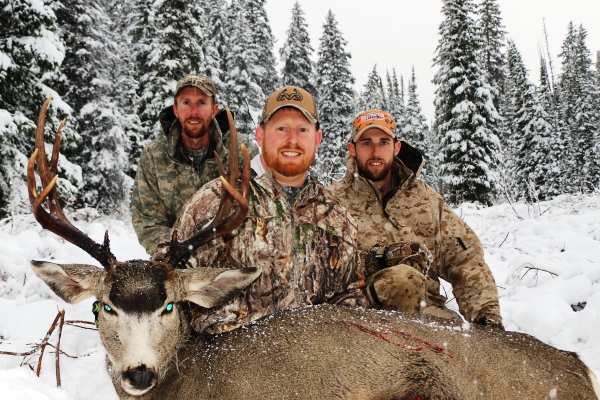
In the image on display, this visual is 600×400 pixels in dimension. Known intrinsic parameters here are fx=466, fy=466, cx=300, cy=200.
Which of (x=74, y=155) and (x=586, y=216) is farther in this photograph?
(x=74, y=155)

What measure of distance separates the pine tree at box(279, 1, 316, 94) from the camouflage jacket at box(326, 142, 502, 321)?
85.7ft

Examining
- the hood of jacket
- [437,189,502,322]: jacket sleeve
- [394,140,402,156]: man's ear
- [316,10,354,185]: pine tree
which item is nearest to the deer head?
[437,189,502,322]: jacket sleeve

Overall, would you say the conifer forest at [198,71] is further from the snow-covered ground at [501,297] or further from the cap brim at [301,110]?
the cap brim at [301,110]

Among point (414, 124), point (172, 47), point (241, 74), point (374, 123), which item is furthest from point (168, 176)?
point (414, 124)

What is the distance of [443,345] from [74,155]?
865 inches

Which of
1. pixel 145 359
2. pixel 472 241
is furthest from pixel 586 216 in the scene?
pixel 145 359

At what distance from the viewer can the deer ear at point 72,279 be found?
10.2ft

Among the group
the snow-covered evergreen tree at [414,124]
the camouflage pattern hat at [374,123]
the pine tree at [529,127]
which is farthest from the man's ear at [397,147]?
the snow-covered evergreen tree at [414,124]

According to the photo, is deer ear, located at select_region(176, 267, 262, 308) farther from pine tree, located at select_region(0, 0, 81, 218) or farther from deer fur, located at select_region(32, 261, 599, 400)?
pine tree, located at select_region(0, 0, 81, 218)

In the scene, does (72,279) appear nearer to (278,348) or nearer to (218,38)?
(278,348)

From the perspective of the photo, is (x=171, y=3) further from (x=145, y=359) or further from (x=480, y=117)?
(x=145, y=359)

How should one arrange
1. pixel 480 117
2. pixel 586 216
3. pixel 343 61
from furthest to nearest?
pixel 343 61, pixel 480 117, pixel 586 216

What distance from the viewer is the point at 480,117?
24.3m

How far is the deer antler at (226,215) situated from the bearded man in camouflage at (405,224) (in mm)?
1581
